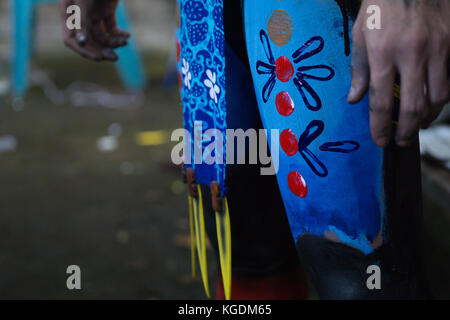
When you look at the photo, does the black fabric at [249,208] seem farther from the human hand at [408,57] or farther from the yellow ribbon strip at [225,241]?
the human hand at [408,57]

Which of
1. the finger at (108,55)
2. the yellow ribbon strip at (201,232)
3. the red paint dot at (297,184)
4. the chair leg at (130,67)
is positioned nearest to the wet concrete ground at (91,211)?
the chair leg at (130,67)

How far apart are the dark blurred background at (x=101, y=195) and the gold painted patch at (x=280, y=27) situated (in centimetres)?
122

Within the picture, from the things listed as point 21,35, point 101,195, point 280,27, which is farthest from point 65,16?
point 21,35

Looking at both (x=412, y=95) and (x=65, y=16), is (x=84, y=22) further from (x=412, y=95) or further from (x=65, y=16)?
(x=412, y=95)

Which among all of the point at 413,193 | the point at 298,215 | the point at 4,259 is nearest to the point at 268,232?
the point at 298,215

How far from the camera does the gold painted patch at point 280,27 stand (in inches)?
26.4

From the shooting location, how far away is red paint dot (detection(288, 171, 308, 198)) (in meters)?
0.71

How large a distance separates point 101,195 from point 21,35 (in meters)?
2.11

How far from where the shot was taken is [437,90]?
22.1 inches

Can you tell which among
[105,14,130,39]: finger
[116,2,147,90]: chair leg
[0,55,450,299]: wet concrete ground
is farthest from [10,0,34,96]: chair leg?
[105,14,130,39]: finger

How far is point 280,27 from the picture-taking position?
26.7 inches

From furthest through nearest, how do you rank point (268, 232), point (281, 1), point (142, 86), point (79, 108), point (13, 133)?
point (142, 86), point (79, 108), point (13, 133), point (268, 232), point (281, 1)
